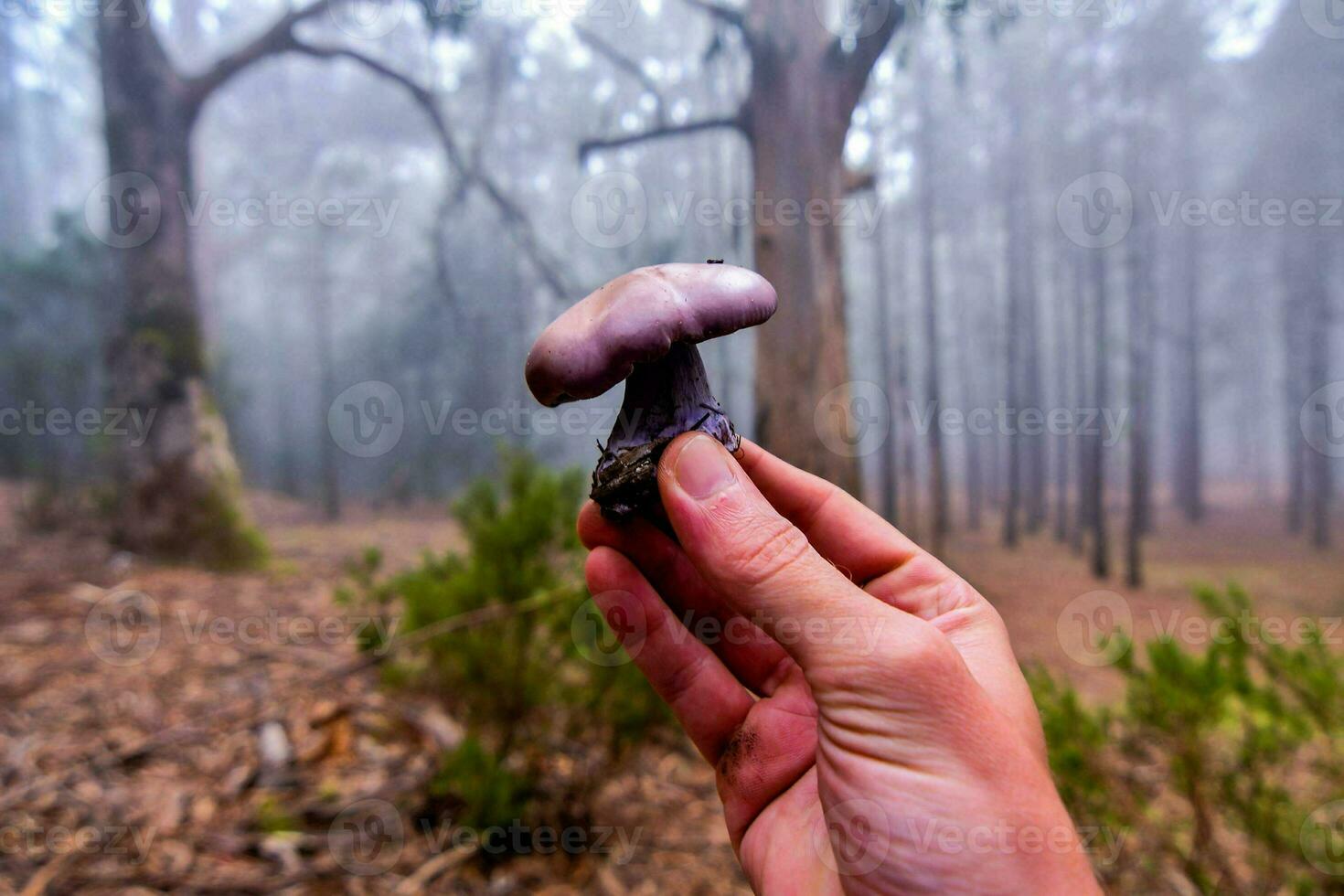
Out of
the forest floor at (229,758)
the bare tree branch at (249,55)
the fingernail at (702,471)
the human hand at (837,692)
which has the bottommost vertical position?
the forest floor at (229,758)

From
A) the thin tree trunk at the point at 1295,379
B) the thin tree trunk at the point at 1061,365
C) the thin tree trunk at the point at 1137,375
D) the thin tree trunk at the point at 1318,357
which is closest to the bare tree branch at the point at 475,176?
the thin tree trunk at the point at 1137,375

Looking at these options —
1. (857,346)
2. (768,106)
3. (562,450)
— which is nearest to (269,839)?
(768,106)

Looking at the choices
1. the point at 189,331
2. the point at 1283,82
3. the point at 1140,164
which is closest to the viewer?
the point at 189,331

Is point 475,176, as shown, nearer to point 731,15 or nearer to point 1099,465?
point 731,15

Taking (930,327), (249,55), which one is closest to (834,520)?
(249,55)

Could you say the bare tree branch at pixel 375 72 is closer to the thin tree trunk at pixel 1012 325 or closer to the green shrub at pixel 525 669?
the green shrub at pixel 525 669

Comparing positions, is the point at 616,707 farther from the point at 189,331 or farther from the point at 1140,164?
the point at 1140,164
